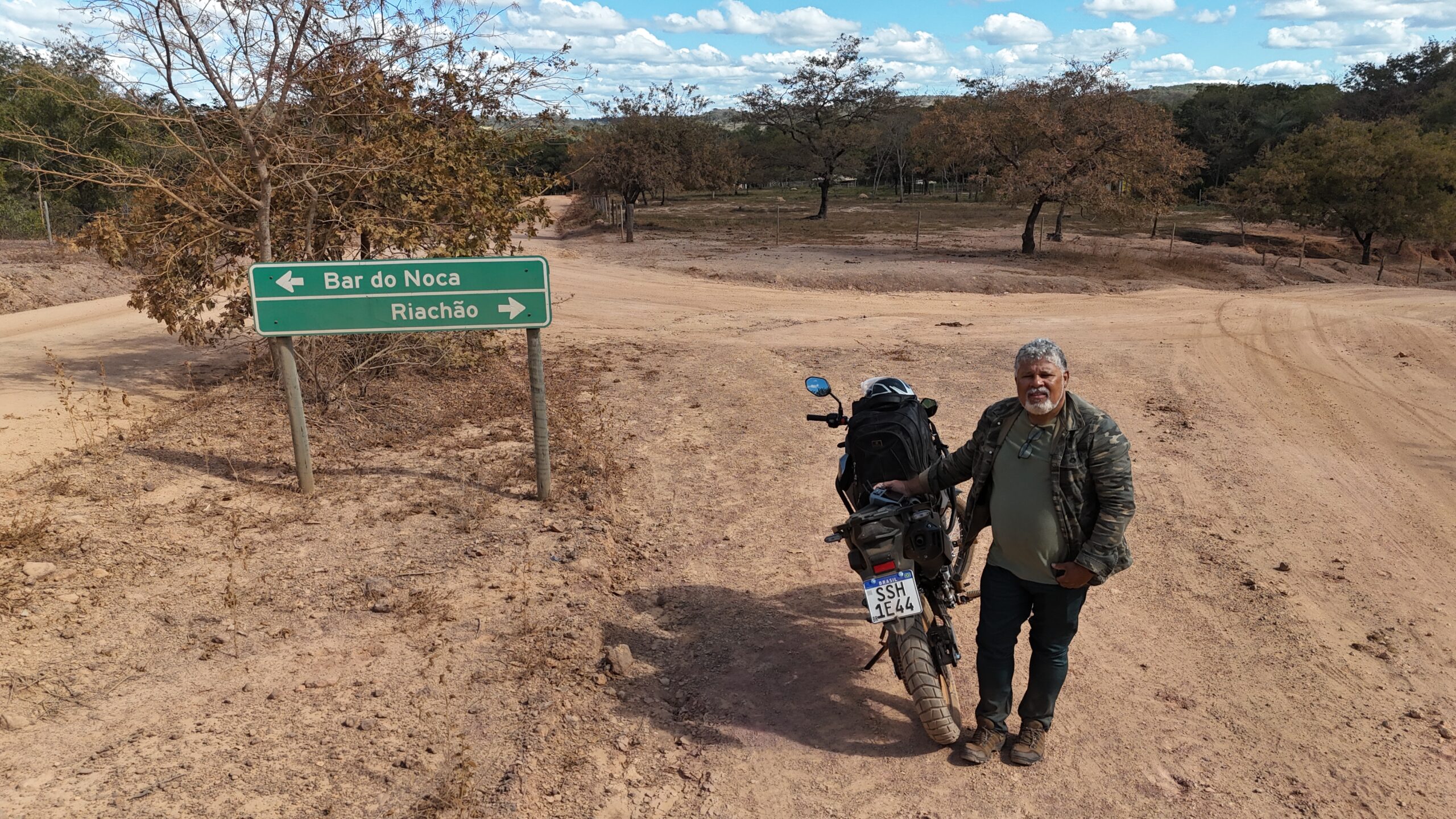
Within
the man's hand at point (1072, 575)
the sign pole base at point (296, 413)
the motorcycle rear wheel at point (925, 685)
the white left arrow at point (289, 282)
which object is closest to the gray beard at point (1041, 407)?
the man's hand at point (1072, 575)

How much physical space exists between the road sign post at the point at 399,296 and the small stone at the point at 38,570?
5.90ft

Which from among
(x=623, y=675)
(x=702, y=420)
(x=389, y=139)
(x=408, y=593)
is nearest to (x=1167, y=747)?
(x=623, y=675)

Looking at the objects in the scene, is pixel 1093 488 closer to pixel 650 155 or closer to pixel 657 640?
pixel 657 640

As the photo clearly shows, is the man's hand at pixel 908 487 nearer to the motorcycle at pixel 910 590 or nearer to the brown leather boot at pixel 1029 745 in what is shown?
the motorcycle at pixel 910 590

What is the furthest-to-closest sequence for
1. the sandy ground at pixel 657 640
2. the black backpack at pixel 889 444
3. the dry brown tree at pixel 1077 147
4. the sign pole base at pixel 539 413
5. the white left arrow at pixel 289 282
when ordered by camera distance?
1. the dry brown tree at pixel 1077 147
2. the sign pole base at pixel 539 413
3. the white left arrow at pixel 289 282
4. the black backpack at pixel 889 444
5. the sandy ground at pixel 657 640

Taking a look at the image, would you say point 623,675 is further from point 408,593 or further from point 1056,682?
point 1056,682

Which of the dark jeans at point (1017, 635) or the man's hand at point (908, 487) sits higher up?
the man's hand at point (908, 487)

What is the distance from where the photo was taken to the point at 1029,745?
151 inches

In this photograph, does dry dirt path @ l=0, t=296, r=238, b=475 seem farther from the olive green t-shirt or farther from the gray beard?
the gray beard

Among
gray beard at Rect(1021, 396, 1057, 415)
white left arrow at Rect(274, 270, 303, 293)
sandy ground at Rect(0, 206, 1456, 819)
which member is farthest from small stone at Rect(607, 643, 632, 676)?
white left arrow at Rect(274, 270, 303, 293)

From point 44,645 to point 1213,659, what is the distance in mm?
5786

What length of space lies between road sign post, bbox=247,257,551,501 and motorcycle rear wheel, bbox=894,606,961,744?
130 inches

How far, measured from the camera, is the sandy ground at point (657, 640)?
3.64 metres

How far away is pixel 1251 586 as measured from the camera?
560 centimetres
